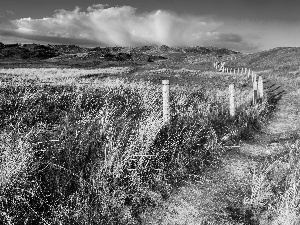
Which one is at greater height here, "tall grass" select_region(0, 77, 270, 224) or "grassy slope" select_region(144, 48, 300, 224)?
"tall grass" select_region(0, 77, 270, 224)

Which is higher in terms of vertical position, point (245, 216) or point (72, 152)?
point (72, 152)

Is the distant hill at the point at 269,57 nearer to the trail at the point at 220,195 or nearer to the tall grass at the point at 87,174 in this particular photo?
the trail at the point at 220,195

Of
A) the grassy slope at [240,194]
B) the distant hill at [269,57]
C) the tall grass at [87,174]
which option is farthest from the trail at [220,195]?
the distant hill at [269,57]

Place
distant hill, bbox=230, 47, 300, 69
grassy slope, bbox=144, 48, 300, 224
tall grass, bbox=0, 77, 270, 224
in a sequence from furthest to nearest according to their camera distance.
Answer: distant hill, bbox=230, 47, 300, 69 < grassy slope, bbox=144, 48, 300, 224 < tall grass, bbox=0, 77, 270, 224

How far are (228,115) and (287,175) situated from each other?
5.65 metres

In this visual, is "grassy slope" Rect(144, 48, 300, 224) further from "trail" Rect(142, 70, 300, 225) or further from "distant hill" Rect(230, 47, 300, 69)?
"distant hill" Rect(230, 47, 300, 69)

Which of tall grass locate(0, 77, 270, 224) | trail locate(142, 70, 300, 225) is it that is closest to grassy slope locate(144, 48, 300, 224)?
trail locate(142, 70, 300, 225)

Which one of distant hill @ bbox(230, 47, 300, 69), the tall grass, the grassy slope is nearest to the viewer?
the tall grass

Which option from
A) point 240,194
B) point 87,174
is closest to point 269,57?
point 240,194

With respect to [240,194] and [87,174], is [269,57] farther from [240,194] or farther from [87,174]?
[87,174]

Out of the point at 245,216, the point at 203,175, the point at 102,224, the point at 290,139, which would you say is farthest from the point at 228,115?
the point at 102,224

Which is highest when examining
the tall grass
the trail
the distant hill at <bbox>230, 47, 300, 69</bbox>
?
the distant hill at <bbox>230, 47, 300, 69</bbox>

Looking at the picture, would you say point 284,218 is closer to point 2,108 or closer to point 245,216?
point 245,216

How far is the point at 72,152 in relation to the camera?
16.6 ft
